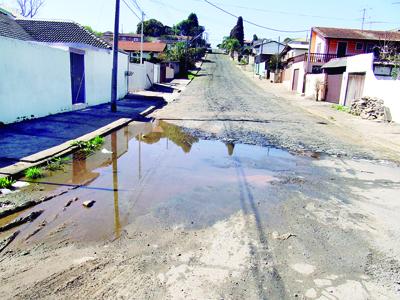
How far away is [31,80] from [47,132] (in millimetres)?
2649

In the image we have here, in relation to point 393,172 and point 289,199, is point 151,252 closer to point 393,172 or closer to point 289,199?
point 289,199

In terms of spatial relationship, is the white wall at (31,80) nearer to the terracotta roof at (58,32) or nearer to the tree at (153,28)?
the terracotta roof at (58,32)

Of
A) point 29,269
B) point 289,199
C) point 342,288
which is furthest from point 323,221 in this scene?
point 29,269

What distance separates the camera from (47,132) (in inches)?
390

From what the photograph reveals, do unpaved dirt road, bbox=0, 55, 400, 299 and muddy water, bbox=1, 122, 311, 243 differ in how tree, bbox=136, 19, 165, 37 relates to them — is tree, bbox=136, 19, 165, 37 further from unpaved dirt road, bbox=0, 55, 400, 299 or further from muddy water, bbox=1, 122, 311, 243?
unpaved dirt road, bbox=0, 55, 400, 299

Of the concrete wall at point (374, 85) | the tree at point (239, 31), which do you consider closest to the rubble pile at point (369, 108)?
the concrete wall at point (374, 85)

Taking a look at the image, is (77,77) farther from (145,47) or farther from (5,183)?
(145,47)

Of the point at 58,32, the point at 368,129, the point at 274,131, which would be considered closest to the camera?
the point at 274,131

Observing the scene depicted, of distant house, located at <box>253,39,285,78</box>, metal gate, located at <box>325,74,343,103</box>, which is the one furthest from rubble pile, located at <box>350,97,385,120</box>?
distant house, located at <box>253,39,285,78</box>

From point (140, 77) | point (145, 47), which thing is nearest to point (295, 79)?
point (140, 77)

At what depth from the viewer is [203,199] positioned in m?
5.67

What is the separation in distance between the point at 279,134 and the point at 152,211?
26.2ft

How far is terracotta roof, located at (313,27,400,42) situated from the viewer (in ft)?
129

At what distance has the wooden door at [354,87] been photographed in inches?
794
